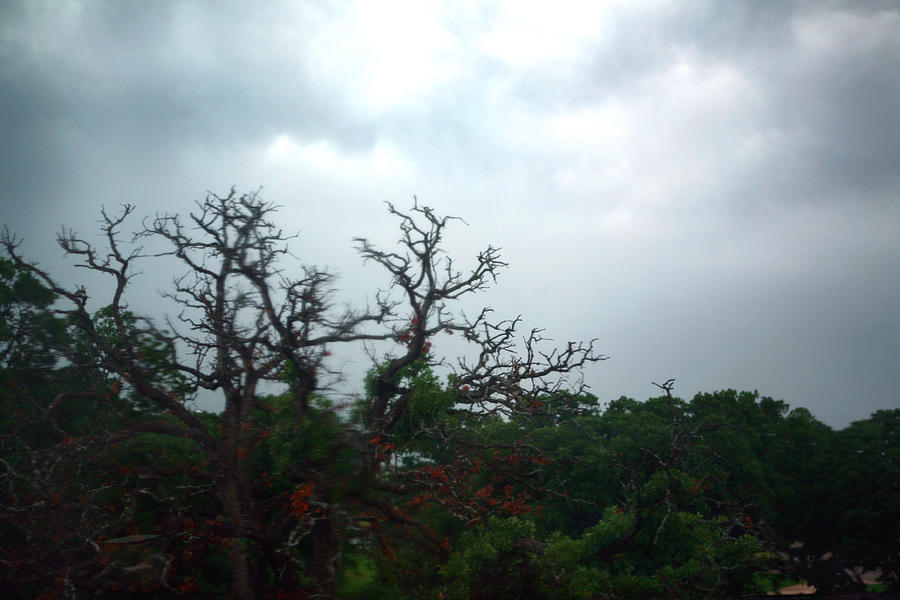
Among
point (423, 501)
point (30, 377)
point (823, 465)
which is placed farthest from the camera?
point (823, 465)

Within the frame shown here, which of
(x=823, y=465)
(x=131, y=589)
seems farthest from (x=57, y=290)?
(x=823, y=465)

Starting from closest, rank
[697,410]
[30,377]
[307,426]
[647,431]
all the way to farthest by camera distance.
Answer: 1. [307,426]
2. [30,377]
3. [647,431]
4. [697,410]

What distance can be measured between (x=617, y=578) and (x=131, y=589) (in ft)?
28.1

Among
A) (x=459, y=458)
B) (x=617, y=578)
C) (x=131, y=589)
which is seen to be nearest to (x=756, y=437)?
(x=617, y=578)

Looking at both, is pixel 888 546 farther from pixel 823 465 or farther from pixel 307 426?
pixel 307 426

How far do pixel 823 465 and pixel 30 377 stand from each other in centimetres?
2564

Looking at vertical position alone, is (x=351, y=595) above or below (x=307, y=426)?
below

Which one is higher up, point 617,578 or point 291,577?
point 291,577

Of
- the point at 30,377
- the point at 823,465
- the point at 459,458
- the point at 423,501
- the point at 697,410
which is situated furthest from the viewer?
the point at 697,410

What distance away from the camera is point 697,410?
24062 mm

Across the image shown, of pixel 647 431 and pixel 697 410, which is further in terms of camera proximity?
pixel 697 410

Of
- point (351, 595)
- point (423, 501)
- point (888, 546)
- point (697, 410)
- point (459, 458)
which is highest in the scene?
point (697, 410)

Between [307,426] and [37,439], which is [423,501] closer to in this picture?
[307,426]

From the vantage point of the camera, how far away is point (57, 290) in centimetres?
926
